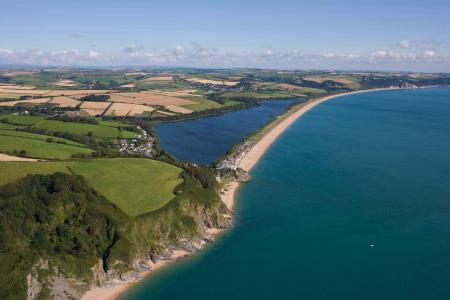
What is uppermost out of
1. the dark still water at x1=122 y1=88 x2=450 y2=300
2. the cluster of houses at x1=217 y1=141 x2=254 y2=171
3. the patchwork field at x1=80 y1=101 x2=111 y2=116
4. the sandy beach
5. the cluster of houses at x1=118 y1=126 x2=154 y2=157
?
the patchwork field at x1=80 y1=101 x2=111 y2=116

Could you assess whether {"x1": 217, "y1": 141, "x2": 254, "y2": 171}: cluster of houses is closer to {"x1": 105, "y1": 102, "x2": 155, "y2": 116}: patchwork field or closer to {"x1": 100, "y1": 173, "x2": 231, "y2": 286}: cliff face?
{"x1": 100, "y1": 173, "x2": 231, "y2": 286}: cliff face

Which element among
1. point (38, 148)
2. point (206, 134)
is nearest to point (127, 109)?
point (206, 134)

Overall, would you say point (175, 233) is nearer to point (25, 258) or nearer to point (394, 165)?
A: point (25, 258)

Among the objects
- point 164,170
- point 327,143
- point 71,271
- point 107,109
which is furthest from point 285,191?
point 107,109

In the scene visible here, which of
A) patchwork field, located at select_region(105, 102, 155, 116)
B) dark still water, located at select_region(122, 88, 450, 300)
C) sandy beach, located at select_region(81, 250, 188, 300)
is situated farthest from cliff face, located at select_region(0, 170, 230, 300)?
patchwork field, located at select_region(105, 102, 155, 116)

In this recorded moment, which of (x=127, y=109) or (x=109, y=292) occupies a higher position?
(x=127, y=109)

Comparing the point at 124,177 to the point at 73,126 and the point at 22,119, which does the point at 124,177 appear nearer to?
the point at 73,126
